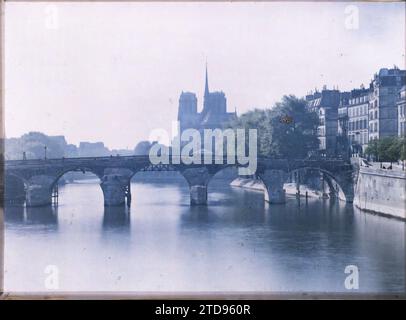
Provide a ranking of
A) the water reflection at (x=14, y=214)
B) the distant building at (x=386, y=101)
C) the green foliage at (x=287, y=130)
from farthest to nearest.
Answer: the green foliage at (x=287, y=130) < the distant building at (x=386, y=101) < the water reflection at (x=14, y=214)

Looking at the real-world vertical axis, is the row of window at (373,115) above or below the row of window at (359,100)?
below

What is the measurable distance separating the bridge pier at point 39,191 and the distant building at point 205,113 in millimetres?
39644

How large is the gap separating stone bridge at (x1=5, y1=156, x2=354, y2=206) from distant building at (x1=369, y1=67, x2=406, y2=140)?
9.88ft

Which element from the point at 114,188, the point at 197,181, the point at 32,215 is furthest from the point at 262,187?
the point at 32,215

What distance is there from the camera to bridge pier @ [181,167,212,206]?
28.4m

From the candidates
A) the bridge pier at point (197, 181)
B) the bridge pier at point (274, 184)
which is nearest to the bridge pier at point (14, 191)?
the bridge pier at point (197, 181)

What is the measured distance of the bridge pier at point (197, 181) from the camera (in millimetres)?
28359

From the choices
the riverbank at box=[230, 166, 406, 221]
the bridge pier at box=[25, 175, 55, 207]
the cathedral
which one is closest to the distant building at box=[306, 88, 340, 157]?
the riverbank at box=[230, 166, 406, 221]

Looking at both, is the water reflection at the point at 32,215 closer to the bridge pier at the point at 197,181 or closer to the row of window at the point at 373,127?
the bridge pier at the point at 197,181

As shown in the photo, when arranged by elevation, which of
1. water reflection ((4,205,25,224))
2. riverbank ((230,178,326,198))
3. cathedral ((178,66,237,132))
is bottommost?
water reflection ((4,205,25,224))

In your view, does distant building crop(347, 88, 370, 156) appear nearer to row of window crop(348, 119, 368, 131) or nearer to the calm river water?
row of window crop(348, 119, 368, 131)

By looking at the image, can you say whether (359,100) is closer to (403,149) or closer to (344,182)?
(344,182)
